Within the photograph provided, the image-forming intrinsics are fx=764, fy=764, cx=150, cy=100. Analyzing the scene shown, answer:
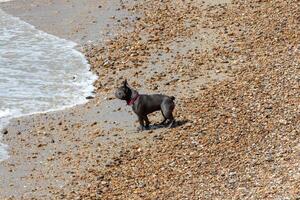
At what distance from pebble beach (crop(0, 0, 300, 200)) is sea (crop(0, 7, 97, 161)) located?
33cm

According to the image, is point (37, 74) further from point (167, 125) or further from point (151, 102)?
point (167, 125)

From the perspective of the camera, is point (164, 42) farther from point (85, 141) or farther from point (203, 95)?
point (85, 141)

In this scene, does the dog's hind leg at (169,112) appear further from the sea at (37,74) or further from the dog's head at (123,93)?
the sea at (37,74)

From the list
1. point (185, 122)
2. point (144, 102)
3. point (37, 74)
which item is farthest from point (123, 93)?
point (37, 74)

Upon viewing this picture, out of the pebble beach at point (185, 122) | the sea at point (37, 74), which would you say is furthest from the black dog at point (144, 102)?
the sea at point (37, 74)

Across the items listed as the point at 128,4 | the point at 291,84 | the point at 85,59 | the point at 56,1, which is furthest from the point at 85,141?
the point at 56,1

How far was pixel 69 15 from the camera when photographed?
21.3 metres

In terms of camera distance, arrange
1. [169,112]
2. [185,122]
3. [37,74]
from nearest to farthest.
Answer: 1. [169,112]
2. [185,122]
3. [37,74]

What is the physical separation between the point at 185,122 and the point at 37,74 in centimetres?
505

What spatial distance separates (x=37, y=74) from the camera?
1658 centimetres

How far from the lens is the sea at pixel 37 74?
14586mm

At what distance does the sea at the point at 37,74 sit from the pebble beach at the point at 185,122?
0.33m

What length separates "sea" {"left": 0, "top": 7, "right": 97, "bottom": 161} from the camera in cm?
1459

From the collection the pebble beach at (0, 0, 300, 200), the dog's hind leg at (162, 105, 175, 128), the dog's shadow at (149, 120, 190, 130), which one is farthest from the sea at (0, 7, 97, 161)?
the dog's hind leg at (162, 105, 175, 128)
